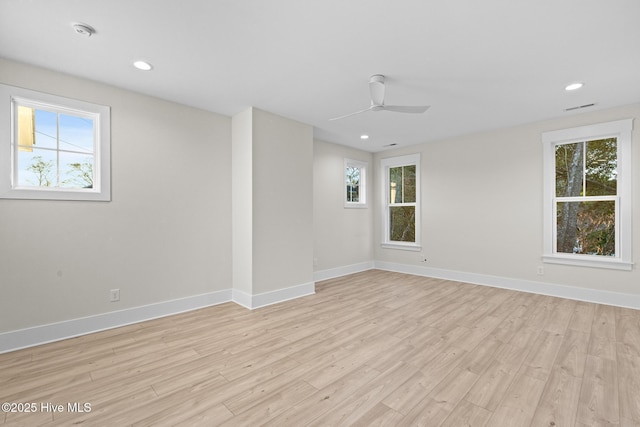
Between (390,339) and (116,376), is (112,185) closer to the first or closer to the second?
(116,376)

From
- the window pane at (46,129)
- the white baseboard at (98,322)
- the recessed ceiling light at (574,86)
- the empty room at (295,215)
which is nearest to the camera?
the empty room at (295,215)

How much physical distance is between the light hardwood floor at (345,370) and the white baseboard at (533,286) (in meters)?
0.19

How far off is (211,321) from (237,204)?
1521 millimetres

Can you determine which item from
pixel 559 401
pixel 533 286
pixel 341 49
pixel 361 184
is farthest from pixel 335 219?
pixel 559 401

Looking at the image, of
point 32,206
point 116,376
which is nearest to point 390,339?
point 116,376

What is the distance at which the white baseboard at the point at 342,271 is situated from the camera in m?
5.22

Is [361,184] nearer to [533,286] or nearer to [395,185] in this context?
[395,185]

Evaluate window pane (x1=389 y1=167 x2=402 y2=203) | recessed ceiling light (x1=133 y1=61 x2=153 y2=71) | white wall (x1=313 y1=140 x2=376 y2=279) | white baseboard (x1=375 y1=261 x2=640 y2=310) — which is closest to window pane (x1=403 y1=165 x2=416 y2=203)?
window pane (x1=389 y1=167 x2=402 y2=203)

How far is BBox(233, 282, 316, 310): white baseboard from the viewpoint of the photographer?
3.67 meters

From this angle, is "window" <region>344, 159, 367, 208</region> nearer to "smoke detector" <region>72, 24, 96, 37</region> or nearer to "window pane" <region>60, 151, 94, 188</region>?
"window pane" <region>60, 151, 94, 188</region>

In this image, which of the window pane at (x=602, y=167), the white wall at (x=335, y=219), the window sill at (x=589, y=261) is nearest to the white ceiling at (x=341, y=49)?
the window pane at (x=602, y=167)

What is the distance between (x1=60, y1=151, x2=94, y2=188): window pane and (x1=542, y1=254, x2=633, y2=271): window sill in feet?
19.9

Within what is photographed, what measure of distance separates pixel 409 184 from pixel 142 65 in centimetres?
493

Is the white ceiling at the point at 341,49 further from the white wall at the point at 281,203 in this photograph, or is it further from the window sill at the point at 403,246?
the window sill at the point at 403,246
